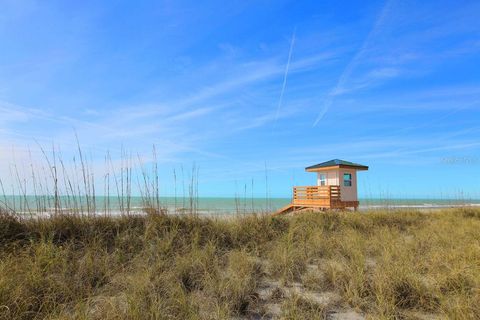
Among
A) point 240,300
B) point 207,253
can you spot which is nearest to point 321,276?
point 240,300

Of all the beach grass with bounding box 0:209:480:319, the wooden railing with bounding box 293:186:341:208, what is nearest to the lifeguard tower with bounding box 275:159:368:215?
the wooden railing with bounding box 293:186:341:208

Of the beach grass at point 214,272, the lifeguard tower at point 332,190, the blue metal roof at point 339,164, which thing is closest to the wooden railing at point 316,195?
the lifeguard tower at point 332,190

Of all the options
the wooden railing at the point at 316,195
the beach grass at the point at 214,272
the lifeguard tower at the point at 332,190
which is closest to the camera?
the beach grass at the point at 214,272

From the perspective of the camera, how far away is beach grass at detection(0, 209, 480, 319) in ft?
8.83

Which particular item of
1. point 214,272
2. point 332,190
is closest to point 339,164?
point 332,190

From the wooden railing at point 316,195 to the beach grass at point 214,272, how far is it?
10.3m

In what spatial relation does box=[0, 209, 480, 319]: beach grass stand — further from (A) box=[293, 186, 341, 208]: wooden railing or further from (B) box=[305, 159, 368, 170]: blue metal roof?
(B) box=[305, 159, 368, 170]: blue metal roof

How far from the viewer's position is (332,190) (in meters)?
16.2

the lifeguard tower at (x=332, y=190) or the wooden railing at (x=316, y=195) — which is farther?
the lifeguard tower at (x=332, y=190)

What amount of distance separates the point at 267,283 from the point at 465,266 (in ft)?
7.55

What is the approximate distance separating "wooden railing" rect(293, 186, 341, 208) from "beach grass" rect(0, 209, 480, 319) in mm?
10343

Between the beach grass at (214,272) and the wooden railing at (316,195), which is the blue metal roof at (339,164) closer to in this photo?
the wooden railing at (316,195)

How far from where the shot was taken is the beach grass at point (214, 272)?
8.83 ft

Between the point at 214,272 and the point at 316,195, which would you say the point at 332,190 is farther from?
the point at 214,272
